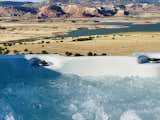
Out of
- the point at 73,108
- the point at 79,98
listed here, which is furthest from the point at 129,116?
the point at 79,98

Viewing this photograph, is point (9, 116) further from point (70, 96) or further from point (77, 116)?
point (70, 96)

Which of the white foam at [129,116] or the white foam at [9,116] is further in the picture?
the white foam at [129,116]

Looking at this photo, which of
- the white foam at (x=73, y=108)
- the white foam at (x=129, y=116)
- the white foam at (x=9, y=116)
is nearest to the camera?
the white foam at (x=9, y=116)

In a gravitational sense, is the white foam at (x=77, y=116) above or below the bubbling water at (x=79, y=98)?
below

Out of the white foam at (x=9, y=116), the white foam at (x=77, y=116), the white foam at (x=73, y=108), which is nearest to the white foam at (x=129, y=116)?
the white foam at (x=77, y=116)

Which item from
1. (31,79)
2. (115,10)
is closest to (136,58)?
(31,79)

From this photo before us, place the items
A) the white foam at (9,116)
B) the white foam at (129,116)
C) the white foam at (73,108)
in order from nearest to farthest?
the white foam at (9,116) < the white foam at (129,116) < the white foam at (73,108)

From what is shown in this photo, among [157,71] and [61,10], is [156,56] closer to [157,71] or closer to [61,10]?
[157,71]

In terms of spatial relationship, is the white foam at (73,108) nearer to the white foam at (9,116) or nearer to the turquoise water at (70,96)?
the turquoise water at (70,96)

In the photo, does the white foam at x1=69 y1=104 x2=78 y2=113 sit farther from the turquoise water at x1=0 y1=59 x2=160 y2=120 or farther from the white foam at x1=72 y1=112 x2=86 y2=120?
the white foam at x1=72 y1=112 x2=86 y2=120
